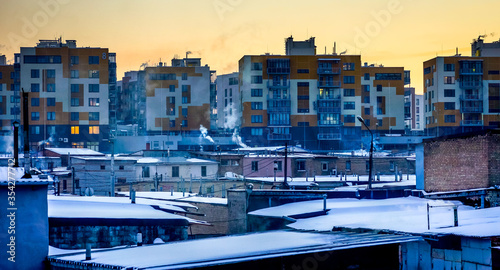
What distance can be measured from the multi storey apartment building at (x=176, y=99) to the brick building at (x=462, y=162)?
242ft

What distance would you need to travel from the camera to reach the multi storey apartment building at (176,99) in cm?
10756

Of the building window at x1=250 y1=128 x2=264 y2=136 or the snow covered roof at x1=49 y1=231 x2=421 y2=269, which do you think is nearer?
the snow covered roof at x1=49 y1=231 x2=421 y2=269

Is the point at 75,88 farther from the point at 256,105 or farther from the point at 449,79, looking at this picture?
the point at 449,79

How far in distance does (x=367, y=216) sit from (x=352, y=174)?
39372mm

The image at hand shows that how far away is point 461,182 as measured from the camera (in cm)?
3347

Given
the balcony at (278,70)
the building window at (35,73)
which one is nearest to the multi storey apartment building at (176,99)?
the balcony at (278,70)

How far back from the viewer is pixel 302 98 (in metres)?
Result: 105

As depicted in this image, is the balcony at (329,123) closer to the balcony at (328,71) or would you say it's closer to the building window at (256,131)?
the balcony at (328,71)

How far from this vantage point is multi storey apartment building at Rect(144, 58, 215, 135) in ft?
353

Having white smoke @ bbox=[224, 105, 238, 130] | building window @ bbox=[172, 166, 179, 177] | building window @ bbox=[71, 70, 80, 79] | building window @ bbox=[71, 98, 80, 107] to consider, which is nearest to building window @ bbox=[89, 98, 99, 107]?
building window @ bbox=[71, 98, 80, 107]

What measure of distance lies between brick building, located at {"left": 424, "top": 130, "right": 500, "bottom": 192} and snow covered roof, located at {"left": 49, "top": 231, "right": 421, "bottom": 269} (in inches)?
424

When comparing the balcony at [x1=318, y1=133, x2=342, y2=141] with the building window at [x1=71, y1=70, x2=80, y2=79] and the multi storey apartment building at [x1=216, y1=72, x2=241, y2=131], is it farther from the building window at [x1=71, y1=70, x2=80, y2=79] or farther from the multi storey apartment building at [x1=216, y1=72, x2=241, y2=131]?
the building window at [x1=71, y1=70, x2=80, y2=79]

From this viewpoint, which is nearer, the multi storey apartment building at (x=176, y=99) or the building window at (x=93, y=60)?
the building window at (x=93, y=60)

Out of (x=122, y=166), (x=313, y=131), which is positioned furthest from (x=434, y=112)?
(x=122, y=166)
